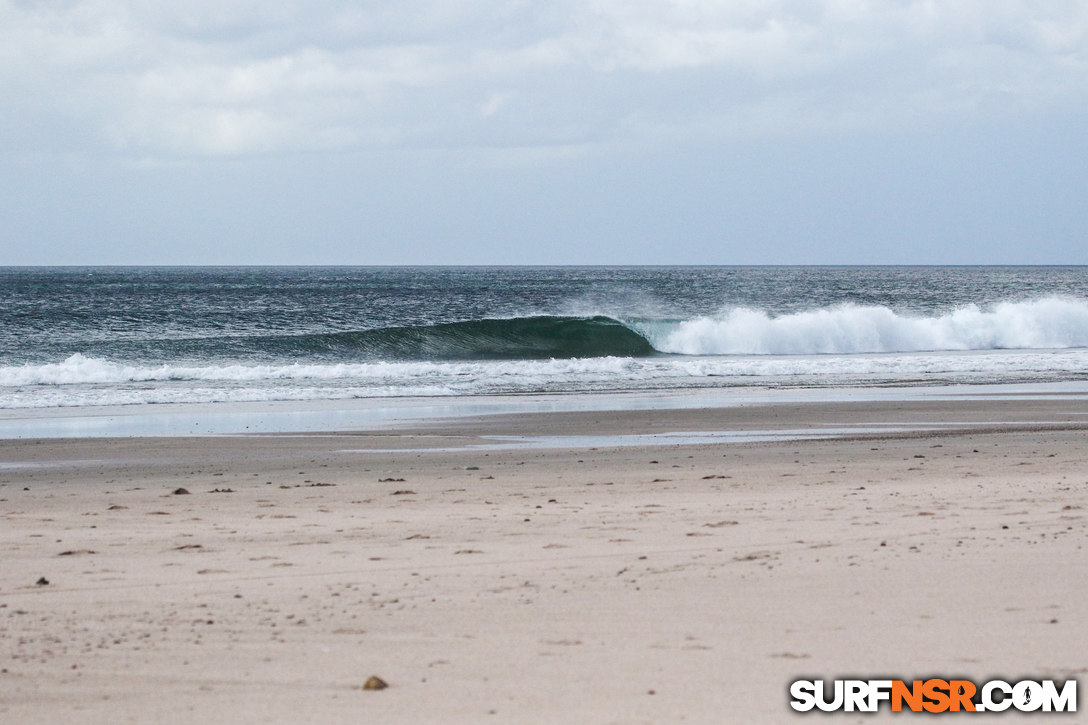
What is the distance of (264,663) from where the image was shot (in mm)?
4297

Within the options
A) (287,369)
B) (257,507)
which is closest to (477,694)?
(257,507)

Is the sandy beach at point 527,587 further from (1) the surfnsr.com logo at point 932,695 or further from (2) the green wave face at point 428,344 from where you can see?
(2) the green wave face at point 428,344

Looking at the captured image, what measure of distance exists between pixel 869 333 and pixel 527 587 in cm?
Answer: 3164

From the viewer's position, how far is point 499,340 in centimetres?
3612

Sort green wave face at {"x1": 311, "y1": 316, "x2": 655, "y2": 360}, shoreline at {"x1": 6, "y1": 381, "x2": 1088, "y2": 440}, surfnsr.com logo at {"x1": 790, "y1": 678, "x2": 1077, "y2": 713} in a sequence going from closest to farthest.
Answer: surfnsr.com logo at {"x1": 790, "y1": 678, "x2": 1077, "y2": 713}, shoreline at {"x1": 6, "y1": 381, "x2": 1088, "y2": 440}, green wave face at {"x1": 311, "y1": 316, "x2": 655, "y2": 360}

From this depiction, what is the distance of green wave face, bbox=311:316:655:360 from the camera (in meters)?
33.9

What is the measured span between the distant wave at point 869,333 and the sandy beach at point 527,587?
78.9 ft

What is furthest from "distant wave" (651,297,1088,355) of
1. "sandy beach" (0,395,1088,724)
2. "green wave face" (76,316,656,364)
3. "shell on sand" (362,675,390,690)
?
"shell on sand" (362,675,390,690)

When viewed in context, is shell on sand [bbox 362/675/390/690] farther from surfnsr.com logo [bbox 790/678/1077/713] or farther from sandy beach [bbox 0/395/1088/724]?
surfnsr.com logo [bbox 790/678/1077/713]

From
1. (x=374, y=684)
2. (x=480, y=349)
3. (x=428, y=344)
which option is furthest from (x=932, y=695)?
(x=428, y=344)

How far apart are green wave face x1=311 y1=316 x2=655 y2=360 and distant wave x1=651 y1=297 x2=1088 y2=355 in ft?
5.27

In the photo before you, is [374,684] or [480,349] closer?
[374,684]

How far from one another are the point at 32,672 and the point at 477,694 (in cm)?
181

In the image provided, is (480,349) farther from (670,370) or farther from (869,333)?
(869,333)
